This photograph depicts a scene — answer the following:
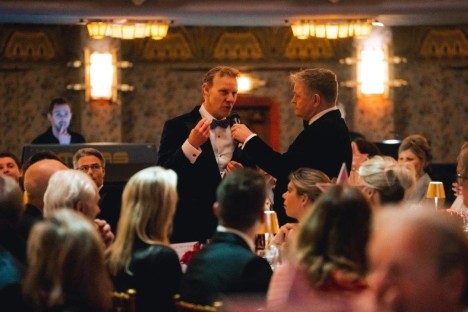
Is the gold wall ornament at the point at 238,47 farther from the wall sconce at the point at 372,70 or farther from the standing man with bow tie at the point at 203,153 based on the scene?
the standing man with bow tie at the point at 203,153

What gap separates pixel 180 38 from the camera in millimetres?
14133

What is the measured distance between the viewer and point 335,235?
11.2 feet

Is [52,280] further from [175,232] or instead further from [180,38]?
[180,38]

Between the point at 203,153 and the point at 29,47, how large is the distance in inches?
320

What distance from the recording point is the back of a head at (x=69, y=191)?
448cm

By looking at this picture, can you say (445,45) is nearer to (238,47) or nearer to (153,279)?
(238,47)

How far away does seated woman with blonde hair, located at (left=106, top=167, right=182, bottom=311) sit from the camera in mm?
4133

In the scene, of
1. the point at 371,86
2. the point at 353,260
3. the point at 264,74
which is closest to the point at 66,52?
the point at 264,74

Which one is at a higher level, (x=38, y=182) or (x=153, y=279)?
(x=38, y=182)

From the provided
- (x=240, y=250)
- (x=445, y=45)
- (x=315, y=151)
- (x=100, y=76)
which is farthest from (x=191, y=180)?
(x=445, y=45)

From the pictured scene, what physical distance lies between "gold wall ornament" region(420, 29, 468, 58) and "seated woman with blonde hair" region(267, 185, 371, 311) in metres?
10.9

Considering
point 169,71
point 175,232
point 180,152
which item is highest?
point 169,71

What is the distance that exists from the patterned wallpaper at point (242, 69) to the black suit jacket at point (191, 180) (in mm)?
7387

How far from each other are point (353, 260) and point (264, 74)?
1072cm
